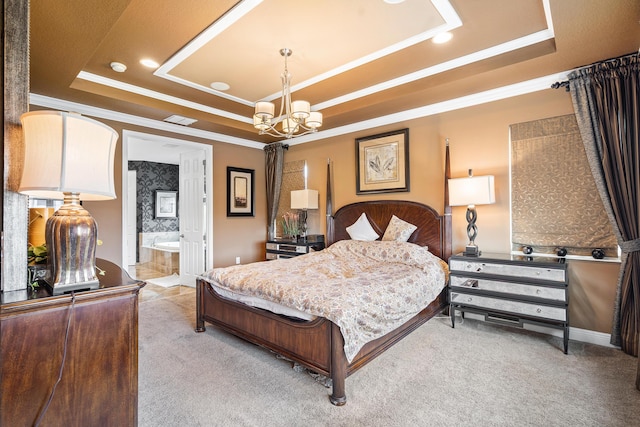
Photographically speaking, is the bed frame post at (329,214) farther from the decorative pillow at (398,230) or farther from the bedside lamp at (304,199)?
the decorative pillow at (398,230)

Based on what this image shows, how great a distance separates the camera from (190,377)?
2467mm

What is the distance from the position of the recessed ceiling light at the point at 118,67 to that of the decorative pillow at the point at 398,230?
12.1 ft

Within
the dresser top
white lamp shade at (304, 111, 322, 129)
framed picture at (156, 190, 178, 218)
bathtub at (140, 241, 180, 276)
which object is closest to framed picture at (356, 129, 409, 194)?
the dresser top

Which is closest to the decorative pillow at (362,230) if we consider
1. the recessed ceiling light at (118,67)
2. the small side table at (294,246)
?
the small side table at (294,246)

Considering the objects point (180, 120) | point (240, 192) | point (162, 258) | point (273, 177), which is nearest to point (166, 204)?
point (162, 258)

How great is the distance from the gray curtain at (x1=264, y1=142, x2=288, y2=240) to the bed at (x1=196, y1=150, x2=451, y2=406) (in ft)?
6.01

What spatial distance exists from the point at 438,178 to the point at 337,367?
2913 mm

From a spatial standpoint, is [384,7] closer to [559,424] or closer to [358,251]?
[358,251]

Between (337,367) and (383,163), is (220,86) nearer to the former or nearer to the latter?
(383,163)

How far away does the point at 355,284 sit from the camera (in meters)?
2.73

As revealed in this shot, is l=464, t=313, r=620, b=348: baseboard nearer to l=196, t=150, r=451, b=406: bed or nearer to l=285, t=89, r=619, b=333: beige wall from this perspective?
l=285, t=89, r=619, b=333: beige wall

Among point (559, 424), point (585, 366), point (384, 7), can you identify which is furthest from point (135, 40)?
point (585, 366)

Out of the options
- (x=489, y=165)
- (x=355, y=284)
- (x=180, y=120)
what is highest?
(x=180, y=120)

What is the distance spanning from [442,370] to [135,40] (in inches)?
155
